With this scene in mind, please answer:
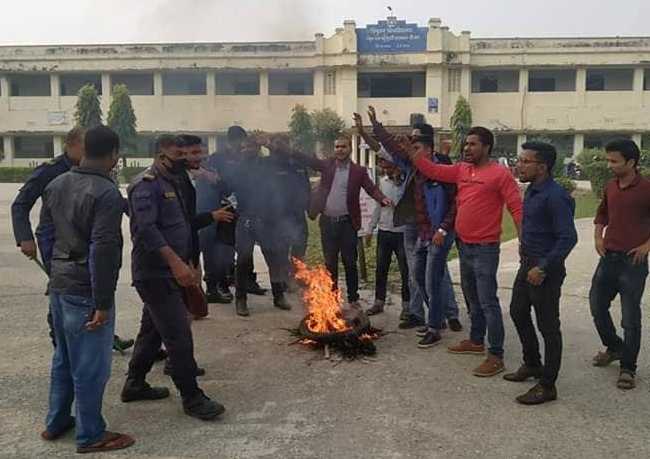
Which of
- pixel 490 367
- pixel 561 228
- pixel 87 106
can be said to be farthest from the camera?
pixel 87 106

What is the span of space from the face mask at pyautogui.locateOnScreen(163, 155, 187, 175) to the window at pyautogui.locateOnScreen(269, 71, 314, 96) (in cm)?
3654

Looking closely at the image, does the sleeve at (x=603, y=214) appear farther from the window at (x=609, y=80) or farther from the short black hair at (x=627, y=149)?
the window at (x=609, y=80)

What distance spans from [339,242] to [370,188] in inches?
26.0

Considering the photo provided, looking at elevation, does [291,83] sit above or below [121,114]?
above

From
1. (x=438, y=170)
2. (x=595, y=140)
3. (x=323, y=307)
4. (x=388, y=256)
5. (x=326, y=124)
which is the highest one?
(x=326, y=124)

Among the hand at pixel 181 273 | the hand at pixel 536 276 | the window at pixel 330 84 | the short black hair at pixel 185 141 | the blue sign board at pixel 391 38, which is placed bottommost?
the hand at pixel 536 276

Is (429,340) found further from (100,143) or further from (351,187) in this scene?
(100,143)

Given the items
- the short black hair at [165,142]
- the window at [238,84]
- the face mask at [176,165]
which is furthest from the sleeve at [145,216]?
the window at [238,84]

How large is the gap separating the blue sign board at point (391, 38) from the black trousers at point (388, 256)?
3311 cm

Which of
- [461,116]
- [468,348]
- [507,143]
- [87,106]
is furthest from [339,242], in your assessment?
[507,143]

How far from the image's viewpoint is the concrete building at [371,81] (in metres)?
38.2

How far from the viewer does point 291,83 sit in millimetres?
40594

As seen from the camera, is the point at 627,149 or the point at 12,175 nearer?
the point at 627,149

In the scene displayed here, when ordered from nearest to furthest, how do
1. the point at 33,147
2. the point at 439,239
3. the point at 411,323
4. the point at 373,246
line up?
the point at 439,239
the point at 411,323
the point at 373,246
the point at 33,147
